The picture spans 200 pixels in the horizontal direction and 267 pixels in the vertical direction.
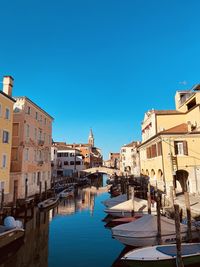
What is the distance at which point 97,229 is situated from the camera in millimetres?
20906

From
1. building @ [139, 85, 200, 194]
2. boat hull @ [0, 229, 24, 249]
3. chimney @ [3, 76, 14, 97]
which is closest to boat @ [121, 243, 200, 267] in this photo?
boat hull @ [0, 229, 24, 249]

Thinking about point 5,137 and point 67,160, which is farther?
point 67,160

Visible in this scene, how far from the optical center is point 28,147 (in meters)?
31.0

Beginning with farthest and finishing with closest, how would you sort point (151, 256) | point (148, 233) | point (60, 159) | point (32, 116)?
point (60, 159) → point (32, 116) → point (148, 233) → point (151, 256)

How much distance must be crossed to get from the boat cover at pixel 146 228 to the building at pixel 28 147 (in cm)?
1470

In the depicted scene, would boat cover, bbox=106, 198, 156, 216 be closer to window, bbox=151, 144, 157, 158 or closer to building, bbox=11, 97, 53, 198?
window, bbox=151, 144, 157, 158

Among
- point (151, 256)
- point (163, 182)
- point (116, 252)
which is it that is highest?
point (163, 182)

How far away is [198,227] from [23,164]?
71.5 feet

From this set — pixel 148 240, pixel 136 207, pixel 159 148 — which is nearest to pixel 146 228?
pixel 148 240

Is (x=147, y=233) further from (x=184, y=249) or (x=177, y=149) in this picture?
(x=177, y=149)

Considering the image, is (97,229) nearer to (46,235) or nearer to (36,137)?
(46,235)

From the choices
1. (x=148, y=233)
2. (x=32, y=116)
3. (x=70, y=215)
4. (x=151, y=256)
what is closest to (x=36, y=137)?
(x=32, y=116)

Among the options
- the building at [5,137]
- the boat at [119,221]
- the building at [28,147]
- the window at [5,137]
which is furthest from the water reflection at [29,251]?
the window at [5,137]

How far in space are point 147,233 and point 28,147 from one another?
21.5m
